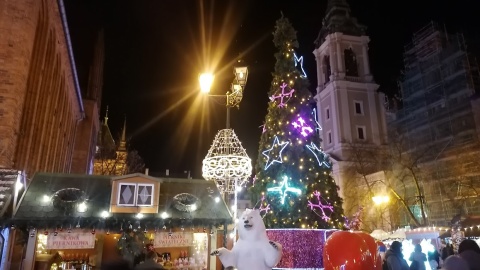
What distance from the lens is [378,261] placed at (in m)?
5.37

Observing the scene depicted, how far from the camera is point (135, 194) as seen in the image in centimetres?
1294

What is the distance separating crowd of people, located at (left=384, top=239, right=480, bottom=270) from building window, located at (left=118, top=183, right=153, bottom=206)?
7.74 meters

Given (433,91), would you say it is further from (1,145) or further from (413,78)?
(1,145)

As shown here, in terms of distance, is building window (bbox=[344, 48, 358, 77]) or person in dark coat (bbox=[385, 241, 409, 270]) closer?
person in dark coat (bbox=[385, 241, 409, 270])

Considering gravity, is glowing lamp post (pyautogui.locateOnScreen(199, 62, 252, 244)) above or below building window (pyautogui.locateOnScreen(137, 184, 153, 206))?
above

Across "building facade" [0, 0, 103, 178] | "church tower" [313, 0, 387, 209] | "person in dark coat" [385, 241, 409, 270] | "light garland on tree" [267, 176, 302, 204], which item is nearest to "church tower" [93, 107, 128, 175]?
"building facade" [0, 0, 103, 178]

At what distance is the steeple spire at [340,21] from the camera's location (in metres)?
52.2

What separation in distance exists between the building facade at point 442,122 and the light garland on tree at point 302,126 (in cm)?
1820

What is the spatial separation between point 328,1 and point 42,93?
4901cm

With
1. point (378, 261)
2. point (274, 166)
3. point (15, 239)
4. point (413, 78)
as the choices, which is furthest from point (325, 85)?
point (378, 261)

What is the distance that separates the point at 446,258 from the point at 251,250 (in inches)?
140

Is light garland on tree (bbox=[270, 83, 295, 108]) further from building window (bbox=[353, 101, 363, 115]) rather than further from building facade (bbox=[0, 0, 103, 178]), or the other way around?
building window (bbox=[353, 101, 363, 115])

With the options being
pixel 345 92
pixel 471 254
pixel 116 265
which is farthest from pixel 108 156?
pixel 116 265

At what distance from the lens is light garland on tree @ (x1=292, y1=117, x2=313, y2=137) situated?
46.1ft
